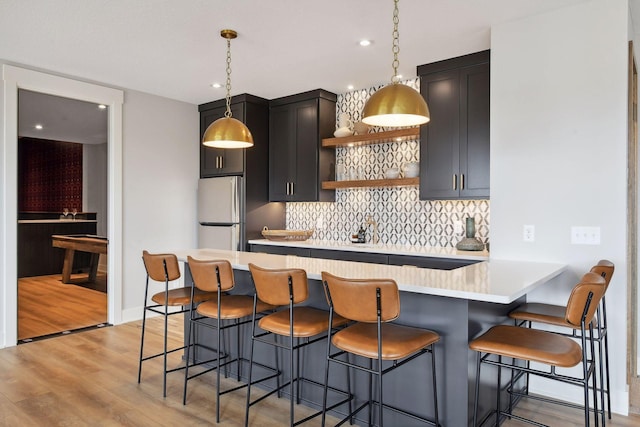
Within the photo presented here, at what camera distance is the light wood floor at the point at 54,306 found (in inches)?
177

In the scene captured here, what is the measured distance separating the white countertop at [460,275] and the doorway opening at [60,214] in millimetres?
2777

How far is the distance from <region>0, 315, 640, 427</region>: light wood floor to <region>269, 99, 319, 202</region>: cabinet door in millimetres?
2293

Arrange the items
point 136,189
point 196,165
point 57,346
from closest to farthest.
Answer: point 57,346, point 136,189, point 196,165

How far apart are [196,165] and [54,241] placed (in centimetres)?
227

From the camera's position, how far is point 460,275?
7.68ft

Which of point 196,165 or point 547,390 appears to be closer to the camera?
point 547,390

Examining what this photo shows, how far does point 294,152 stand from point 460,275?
10.4 feet

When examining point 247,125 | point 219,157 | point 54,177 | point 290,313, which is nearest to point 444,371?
point 290,313

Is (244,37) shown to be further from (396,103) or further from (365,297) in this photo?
(365,297)

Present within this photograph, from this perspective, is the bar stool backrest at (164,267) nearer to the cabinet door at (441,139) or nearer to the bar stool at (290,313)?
the bar stool at (290,313)

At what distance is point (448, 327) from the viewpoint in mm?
2215

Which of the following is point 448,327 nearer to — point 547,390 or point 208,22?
point 547,390

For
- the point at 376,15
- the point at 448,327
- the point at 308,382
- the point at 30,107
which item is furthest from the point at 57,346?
the point at 376,15

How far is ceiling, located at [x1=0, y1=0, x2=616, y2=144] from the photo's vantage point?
291 centimetres
